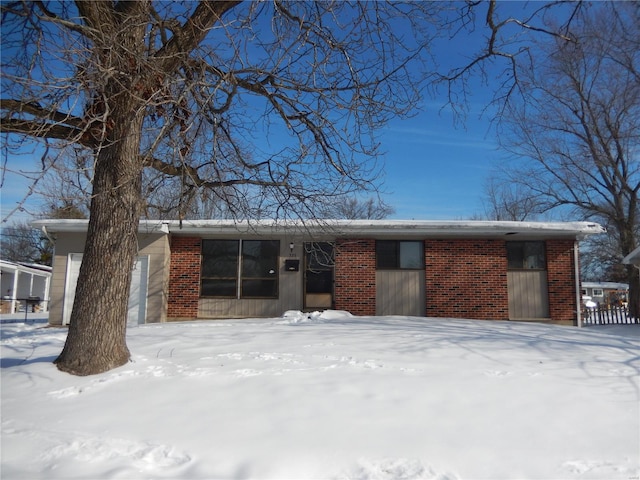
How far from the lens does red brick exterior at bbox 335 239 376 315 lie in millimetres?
13242

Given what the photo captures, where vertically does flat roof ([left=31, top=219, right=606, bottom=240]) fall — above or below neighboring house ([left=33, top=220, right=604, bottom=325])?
above

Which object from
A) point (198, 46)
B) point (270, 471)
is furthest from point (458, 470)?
point (198, 46)

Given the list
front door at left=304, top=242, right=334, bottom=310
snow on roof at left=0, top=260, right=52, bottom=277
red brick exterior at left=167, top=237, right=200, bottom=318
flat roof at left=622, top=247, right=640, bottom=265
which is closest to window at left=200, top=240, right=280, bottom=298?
red brick exterior at left=167, top=237, right=200, bottom=318

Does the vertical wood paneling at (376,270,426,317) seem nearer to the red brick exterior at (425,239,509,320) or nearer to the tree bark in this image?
the red brick exterior at (425,239,509,320)

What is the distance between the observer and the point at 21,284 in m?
33.0

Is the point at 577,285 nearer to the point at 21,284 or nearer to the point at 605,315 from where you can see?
the point at 605,315

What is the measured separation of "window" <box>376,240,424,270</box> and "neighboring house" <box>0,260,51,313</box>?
22850 mm

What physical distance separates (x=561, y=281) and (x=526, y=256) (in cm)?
111

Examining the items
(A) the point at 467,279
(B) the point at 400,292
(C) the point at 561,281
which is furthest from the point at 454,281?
(C) the point at 561,281

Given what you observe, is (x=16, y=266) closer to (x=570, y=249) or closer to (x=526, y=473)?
(x=570, y=249)

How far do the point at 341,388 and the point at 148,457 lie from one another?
6.48 feet

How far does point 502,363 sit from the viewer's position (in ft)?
19.2

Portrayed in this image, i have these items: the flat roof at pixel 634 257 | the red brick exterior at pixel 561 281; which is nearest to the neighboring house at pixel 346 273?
the red brick exterior at pixel 561 281

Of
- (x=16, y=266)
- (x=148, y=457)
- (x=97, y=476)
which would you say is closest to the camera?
(x=97, y=476)
